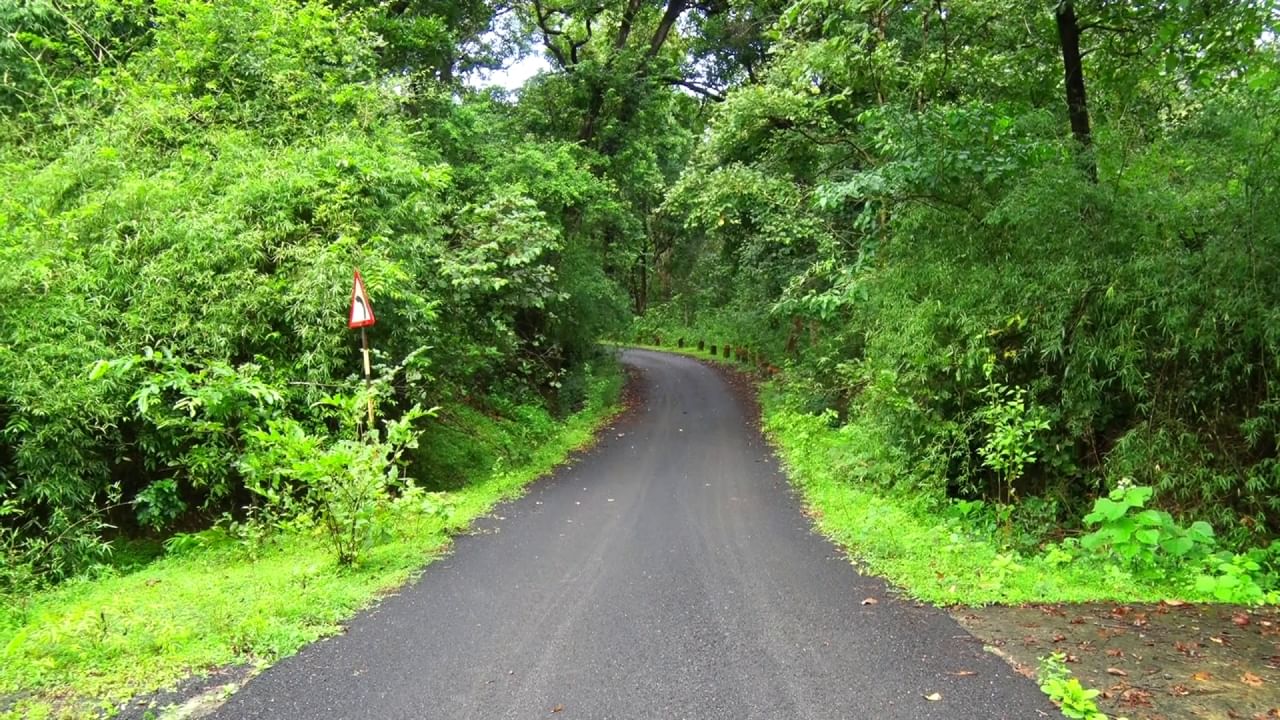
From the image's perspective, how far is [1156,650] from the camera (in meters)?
4.20

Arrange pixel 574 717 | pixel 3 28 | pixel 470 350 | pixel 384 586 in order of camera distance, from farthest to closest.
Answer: pixel 470 350 → pixel 3 28 → pixel 384 586 → pixel 574 717

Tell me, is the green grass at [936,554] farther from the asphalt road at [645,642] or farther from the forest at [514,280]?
the asphalt road at [645,642]

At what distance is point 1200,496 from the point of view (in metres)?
6.00

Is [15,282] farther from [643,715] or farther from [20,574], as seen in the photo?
[643,715]

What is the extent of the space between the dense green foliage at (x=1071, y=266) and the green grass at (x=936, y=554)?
0.27 metres

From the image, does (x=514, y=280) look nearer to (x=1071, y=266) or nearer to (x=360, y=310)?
(x=360, y=310)

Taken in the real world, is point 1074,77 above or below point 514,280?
above

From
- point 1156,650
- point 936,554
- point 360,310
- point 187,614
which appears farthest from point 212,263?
point 1156,650

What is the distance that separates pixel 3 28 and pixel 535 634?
1214cm

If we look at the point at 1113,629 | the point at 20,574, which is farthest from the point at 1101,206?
the point at 20,574

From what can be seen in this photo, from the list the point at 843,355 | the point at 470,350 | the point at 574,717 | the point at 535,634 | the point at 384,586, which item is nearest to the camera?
the point at 574,717

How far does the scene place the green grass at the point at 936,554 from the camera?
5.30m

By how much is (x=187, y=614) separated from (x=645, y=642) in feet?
10.8

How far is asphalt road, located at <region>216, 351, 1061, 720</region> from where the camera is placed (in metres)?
3.77
